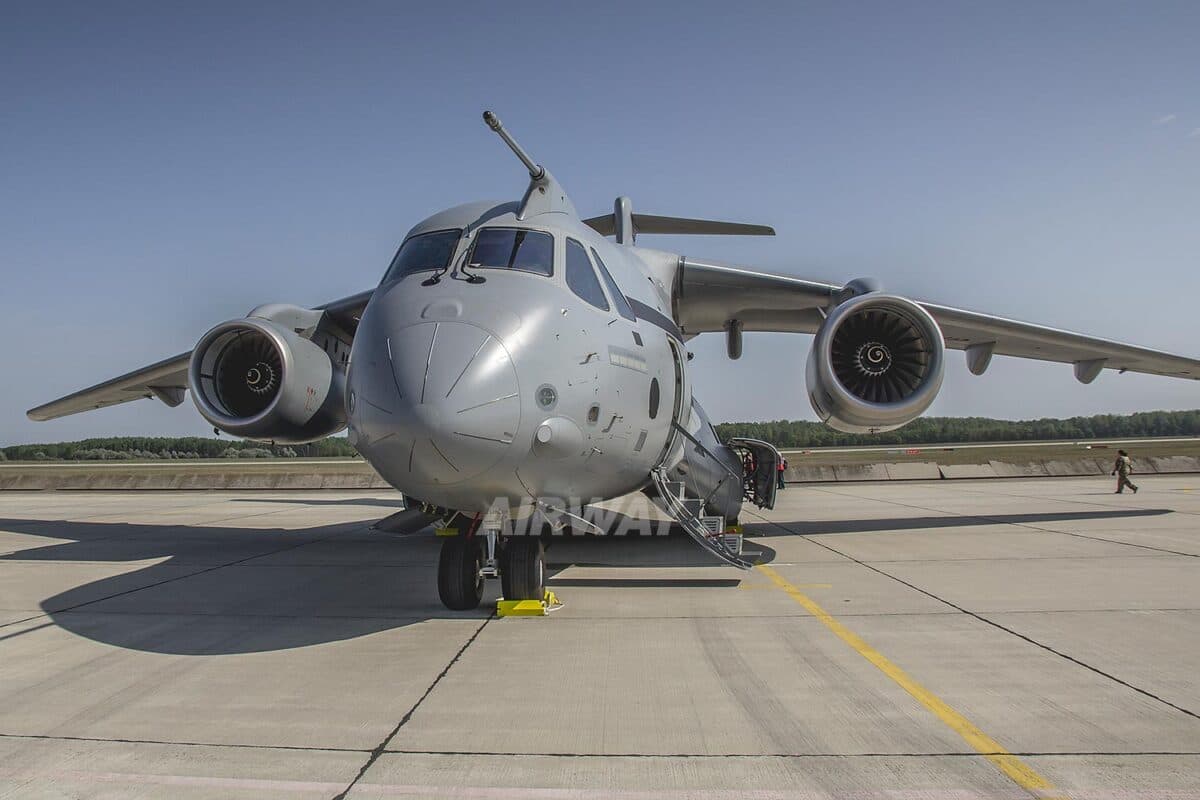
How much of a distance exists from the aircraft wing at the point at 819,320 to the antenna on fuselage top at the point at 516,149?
3876 mm

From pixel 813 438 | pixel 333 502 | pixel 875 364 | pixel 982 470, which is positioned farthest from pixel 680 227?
pixel 813 438

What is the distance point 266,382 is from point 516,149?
468 cm

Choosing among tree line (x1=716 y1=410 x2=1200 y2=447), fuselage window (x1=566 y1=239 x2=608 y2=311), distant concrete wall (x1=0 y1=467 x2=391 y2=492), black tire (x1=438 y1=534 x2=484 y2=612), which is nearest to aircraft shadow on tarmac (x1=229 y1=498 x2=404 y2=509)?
distant concrete wall (x1=0 y1=467 x2=391 y2=492)

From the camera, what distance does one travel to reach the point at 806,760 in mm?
3564

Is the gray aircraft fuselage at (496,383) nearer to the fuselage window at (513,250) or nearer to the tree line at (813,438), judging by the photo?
the fuselage window at (513,250)

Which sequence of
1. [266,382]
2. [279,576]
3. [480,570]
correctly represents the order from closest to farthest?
[480,570]
[279,576]
[266,382]

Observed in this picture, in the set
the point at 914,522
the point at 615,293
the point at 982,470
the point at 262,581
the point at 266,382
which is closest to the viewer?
the point at 615,293

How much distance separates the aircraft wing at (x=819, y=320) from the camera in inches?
423

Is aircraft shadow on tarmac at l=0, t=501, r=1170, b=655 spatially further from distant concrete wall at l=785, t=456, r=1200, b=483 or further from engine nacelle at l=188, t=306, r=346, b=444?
distant concrete wall at l=785, t=456, r=1200, b=483

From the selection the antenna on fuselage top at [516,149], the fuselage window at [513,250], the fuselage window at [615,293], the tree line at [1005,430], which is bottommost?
the tree line at [1005,430]

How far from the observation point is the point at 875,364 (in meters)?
9.07

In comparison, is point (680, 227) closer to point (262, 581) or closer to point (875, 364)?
point (875, 364)

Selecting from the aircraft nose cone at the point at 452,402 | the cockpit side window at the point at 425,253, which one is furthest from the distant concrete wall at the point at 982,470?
the aircraft nose cone at the point at 452,402

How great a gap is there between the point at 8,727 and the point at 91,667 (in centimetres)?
112
